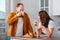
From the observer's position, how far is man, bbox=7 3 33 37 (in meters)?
3.54

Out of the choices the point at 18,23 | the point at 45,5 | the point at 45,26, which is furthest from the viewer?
the point at 45,5

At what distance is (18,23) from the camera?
3.62m

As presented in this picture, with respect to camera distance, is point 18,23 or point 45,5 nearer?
point 18,23

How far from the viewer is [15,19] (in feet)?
11.6

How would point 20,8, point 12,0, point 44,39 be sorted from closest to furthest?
point 44,39 < point 20,8 < point 12,0

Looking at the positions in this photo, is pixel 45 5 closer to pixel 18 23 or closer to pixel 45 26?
pixel 18 23

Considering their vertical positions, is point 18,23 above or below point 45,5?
below

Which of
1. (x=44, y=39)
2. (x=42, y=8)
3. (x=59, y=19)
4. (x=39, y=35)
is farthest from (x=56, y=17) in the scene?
(x=44, y=39)

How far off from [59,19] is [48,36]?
6.90 feet

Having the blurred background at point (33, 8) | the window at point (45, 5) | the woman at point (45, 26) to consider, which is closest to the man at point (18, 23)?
the woman at point (45, 26)

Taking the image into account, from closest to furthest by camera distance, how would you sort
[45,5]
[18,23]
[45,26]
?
[45,26] → [18,23] → [45,5]

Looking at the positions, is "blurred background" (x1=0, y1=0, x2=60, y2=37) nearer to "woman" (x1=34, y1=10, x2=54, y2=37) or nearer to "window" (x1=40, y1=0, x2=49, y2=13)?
"window" (x1=40, y1=0, x2=49, y2=13)

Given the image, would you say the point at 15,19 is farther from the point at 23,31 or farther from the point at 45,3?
the point at 45,3

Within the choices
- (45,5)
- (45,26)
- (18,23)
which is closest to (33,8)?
(45,5)
